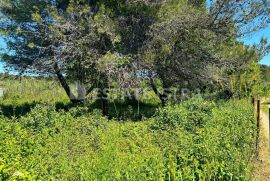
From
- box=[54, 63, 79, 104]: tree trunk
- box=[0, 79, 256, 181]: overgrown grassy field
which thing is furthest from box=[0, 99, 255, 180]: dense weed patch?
box=[54, 63, 79, 104]: tree trunk

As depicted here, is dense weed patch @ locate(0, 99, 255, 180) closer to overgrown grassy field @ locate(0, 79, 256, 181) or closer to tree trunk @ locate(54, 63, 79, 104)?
overgrown grassy field @ locate(0, 79, 256, 181)

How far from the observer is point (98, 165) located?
4984mm

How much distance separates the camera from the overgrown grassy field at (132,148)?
462 cm

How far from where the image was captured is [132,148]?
6957 mm

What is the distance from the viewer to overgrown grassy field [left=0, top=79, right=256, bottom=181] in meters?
4.62

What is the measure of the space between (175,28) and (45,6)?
199 inches

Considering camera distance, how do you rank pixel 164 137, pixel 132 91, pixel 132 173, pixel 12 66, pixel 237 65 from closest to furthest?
pixel 132 173 < pixel 164 137 < pixel 132 91 < pixel 12 66 < pixel 237 65

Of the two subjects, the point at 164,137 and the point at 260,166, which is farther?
the point at 164,137

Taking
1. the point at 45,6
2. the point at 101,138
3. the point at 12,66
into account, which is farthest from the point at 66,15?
the point at 101,138

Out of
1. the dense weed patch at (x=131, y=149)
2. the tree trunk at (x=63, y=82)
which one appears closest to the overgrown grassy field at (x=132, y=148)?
the dense weed patch at (x=131, y=149)

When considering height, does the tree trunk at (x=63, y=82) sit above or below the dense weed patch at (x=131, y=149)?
above

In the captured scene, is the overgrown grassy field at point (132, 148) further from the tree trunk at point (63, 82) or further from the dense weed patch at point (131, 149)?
the tree trunk at point (63, 82)

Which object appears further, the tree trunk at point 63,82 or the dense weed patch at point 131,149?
the tree trunk at point 63,82

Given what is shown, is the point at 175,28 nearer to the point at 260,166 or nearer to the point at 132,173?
the point at 260,166
